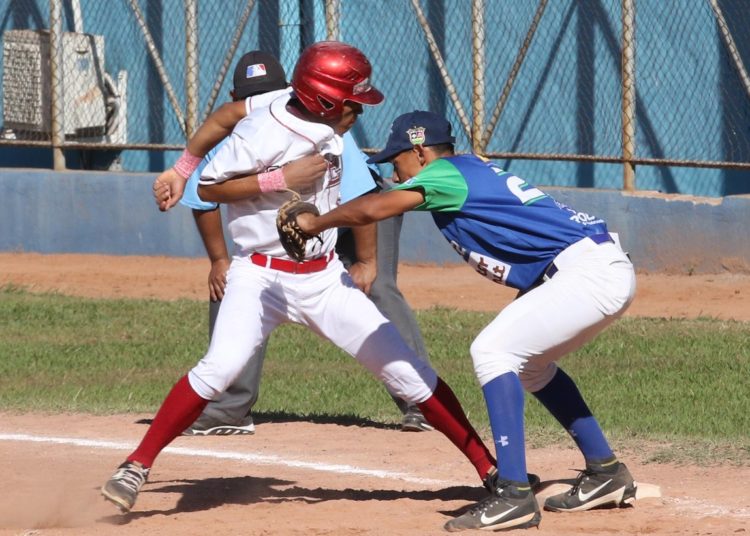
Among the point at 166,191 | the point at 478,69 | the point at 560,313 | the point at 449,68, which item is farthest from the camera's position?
the point at 449,68

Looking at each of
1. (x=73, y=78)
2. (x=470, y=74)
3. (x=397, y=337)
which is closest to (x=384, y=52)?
(x=470, y=74)

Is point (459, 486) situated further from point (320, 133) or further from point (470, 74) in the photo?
point (470, 74)

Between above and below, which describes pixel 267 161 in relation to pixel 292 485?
above

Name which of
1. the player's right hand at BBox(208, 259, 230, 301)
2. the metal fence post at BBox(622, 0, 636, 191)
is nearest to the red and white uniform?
the player's right hand at BBox(208, 259, 230, 301)

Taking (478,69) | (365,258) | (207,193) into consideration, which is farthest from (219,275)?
(478,69)

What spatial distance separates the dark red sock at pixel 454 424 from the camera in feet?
19.1

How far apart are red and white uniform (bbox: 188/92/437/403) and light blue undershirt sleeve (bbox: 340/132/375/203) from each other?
4.09 ft

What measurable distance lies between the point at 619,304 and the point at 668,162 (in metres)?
8.12

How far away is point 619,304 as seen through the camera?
551cm

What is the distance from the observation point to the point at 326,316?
5.81m

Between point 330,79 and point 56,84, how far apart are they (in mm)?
10979

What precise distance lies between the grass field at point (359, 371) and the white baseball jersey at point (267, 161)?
6.85 feet

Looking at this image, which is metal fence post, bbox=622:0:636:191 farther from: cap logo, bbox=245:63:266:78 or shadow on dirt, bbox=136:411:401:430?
cap logo, bbox=245:63:266:78

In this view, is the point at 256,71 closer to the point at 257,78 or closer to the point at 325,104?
the point at 257,78
